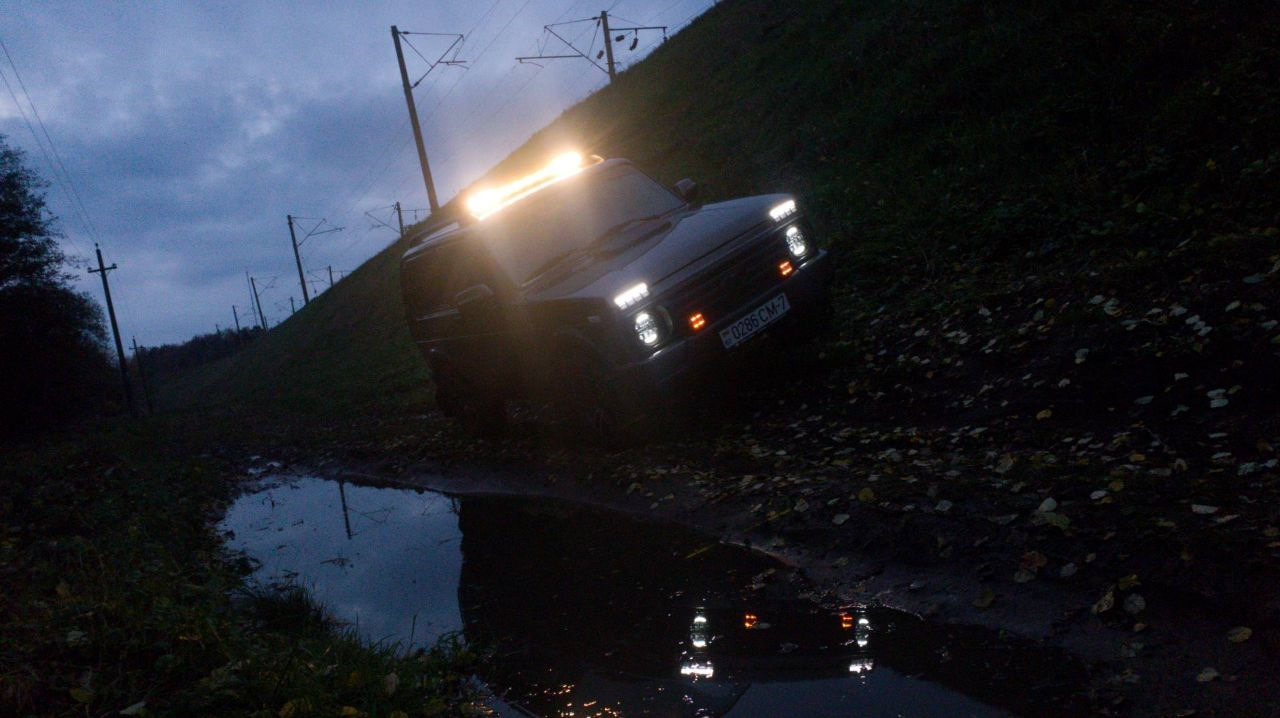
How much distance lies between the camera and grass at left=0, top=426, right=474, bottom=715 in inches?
119

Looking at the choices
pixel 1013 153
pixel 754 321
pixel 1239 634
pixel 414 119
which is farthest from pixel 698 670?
pixel 414 119

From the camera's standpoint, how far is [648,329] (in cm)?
589

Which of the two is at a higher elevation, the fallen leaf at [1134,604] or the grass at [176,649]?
the grass at [176,649]

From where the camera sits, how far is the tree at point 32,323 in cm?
2731

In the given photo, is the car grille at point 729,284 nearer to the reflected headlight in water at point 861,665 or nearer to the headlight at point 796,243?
the headlight at point 796,243

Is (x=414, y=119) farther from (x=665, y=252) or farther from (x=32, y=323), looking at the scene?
(x=665, y=252)

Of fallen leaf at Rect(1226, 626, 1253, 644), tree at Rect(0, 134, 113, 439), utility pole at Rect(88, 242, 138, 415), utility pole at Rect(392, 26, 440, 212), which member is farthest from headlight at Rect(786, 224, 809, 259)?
utility pole at Rect(88, 242, 138, 415)

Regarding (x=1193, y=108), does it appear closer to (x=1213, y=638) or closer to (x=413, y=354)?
(x=1213, y=638)

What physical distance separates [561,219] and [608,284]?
133cm

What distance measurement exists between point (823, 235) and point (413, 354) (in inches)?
561

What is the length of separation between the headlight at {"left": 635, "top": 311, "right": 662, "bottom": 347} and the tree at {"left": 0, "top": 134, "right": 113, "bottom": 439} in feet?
96.8

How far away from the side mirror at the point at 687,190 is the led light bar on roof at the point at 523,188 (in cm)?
89

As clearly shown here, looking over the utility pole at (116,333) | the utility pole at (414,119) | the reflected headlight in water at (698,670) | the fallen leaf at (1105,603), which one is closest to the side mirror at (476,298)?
the reflected headlight in water at (698,670)

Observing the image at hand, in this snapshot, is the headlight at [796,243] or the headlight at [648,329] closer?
the headlight at [648,329]
